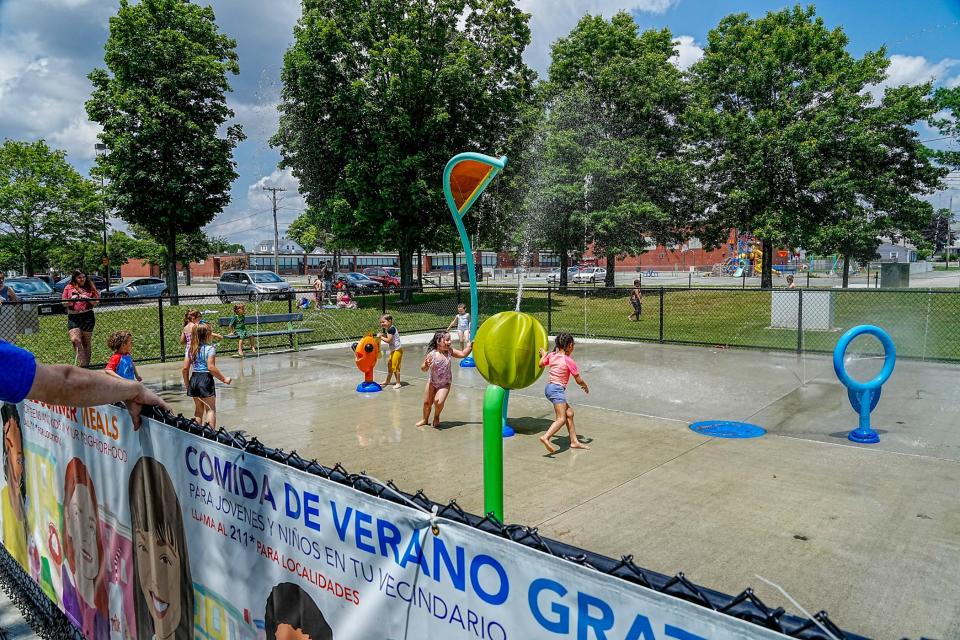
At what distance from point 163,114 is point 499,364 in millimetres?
28663

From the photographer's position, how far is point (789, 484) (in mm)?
6234

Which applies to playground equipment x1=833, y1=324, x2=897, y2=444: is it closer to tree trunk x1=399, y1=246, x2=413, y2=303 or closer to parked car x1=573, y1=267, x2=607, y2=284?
tree trunk x1=399, y1=246, x2=413, y2=303

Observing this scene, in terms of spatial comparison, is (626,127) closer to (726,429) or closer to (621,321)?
(621,321)

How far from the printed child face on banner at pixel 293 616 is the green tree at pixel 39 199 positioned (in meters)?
44.2

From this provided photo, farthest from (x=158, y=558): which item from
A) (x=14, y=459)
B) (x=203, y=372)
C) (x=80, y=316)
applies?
(x=80, y=316)

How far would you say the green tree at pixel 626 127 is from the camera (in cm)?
3109

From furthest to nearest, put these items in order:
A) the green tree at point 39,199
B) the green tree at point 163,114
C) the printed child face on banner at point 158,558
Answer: the green tree at point 39,199 < the green tree at point 163,114 < the printed child face on banner at point 158,558

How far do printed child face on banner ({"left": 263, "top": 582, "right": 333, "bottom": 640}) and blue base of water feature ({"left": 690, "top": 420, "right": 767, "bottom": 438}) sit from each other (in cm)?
678

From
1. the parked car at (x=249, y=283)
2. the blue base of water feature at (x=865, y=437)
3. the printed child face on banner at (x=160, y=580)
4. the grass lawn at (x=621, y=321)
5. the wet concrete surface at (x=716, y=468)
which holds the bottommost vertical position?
the wet concrete surface at (x=716, y=468)

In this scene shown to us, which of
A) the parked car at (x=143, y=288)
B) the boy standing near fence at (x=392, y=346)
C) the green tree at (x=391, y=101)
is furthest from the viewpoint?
the parked car at (x=143, y=288)

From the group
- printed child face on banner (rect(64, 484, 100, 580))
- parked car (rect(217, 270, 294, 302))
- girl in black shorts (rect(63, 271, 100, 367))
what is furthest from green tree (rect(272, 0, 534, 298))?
printed child face on banner (rect(64, 484, 100, 580))

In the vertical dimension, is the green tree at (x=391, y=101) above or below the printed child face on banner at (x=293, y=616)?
above

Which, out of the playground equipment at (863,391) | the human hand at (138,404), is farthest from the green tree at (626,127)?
the human hand at (138,404)

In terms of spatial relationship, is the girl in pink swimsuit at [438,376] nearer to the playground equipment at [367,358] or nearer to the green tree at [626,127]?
the playground equipment at [367,358]
